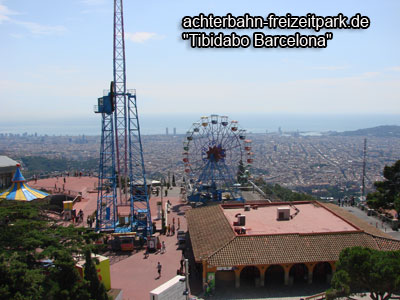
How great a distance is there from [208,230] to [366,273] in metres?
10.9

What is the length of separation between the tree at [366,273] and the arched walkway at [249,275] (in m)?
5.97

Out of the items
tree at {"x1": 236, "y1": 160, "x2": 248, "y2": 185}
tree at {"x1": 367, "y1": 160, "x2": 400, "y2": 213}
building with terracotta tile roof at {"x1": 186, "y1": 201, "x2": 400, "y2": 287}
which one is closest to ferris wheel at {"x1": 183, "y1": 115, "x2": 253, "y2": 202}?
tree at {"x1": 236, "y1": 160, "x2": 248, "y2": 185}

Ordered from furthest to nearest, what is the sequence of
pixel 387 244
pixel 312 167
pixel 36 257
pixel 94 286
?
1. pixel 312 167
2. pixel 387 244
3. pixel 36 257
4. pixel 94 286

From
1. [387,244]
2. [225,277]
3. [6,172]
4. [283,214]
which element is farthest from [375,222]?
[6,172]

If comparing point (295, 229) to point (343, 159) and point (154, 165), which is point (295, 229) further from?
point (343, 159)

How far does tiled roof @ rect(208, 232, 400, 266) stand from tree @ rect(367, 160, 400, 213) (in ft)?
40.4

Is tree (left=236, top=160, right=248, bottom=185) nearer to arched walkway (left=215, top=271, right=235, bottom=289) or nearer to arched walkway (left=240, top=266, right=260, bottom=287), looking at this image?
arched walkway (left=240, top=266, right=260, bottom=287)

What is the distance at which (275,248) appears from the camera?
1981cm

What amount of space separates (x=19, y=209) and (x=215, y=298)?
11.9 m

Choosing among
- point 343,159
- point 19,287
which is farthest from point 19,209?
point 343,159

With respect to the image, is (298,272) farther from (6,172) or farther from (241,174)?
(6,172)

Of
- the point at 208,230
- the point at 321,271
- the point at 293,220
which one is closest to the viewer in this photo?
the point at 321,271

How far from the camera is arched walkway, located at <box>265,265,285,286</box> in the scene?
20094mm

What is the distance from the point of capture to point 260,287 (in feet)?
64.2
